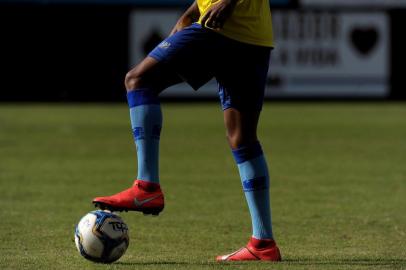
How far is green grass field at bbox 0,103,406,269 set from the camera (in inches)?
266

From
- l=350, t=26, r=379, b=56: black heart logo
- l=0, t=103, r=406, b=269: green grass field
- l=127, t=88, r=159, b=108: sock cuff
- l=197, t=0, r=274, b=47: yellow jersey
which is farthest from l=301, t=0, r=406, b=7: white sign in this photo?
l=127, t=88, r=159, b=108: sock cuff

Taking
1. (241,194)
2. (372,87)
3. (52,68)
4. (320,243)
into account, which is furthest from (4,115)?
(320,243)

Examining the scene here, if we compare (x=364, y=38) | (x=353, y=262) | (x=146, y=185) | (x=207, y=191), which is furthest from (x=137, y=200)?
(x=364, y=38)

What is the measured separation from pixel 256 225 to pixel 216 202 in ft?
10.4

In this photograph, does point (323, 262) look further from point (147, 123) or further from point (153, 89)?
point (153, 89)

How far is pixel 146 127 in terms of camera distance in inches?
245

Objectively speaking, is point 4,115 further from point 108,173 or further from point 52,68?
point 108,173

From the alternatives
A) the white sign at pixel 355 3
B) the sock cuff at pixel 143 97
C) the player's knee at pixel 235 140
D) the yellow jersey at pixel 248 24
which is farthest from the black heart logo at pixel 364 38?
the sock cuff at pixel 143 97

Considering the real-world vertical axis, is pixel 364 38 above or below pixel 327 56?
above

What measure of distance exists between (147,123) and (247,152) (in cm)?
63

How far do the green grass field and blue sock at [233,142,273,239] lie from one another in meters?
0.24

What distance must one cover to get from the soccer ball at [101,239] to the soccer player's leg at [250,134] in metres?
0.61

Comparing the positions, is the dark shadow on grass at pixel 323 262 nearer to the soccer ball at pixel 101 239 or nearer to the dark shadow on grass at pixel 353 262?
the dark shadow on grass at pixel 353 262

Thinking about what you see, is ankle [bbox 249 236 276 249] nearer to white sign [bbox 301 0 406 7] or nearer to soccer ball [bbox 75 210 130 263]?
soccer ball [bbox 75 210 130 263]
